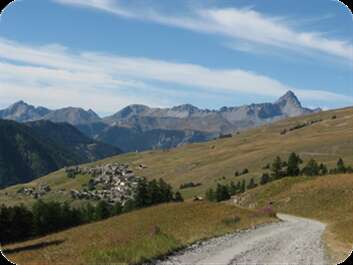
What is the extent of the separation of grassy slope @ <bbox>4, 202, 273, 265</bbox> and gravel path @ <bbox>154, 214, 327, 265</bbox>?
1287 mm

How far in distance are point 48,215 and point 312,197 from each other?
5256cm

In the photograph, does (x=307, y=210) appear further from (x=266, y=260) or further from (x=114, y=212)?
(x=114, y=212)

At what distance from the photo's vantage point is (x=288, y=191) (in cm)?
8238

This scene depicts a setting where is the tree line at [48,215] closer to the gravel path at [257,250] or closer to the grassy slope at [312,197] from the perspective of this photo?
the grassy slope at [312,197]

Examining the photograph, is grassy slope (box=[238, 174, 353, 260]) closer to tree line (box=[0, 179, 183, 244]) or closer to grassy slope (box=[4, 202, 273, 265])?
grassy slope (box=[4, 202, 273, 265])

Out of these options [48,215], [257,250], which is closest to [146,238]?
[257,250]

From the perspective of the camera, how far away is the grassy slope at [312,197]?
211 feet

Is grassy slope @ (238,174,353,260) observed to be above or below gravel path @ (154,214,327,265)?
below

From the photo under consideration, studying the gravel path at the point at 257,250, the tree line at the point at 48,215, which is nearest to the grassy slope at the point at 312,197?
the gravel path at the point at 257,250

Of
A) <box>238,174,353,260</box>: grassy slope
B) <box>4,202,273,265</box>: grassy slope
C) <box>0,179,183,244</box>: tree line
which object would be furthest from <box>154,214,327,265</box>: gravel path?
<box>0,179,183,244</box>: tree line

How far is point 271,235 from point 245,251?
36.0 ft

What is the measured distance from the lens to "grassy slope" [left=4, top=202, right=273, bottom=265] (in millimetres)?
26609

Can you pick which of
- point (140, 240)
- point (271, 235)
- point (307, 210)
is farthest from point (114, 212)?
point (140, 240)

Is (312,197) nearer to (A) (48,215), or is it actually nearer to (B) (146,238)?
(B) (146,238)
